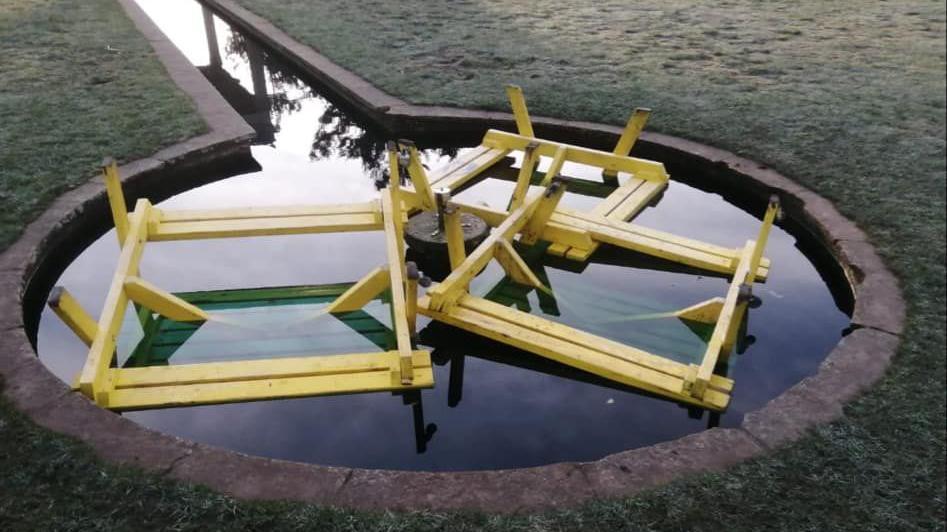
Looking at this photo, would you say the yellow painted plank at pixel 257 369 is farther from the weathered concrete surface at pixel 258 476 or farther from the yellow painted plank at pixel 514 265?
the yellow painted plank at pixel 514 265

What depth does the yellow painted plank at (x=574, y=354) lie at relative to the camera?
10.7 feet

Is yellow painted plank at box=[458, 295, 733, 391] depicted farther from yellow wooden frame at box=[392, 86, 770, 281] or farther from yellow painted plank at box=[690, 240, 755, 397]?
yellow wooden frame at box=[392, 86, 770, 281]

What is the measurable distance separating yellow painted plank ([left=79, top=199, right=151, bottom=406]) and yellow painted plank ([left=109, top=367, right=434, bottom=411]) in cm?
10

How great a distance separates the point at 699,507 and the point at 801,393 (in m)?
0.88

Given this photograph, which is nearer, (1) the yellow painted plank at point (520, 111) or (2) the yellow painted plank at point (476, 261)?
(2) the yellow painted plank at point (476, 261)

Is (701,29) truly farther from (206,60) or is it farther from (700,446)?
(700,446)

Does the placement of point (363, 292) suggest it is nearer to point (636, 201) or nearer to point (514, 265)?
point (514, 265)

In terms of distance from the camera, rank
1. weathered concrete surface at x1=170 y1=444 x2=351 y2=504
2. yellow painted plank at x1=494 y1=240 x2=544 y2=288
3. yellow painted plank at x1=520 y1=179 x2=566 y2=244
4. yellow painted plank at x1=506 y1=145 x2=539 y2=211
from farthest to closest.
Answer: yellow painted plank at x1=506 y1=145 x2=539 y2=211, yellow painted plank at x1=520 y1=179 x2=566 y2=244, yellow painted plank at x1=494 y1=240 x2=544 y2=288, weathered concrete surface at x1=170 y1=444 x2=351 y2=504

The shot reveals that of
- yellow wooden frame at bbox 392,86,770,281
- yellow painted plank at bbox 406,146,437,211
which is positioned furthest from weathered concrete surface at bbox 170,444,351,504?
yellow painted plank at bbox 406,146,437,211

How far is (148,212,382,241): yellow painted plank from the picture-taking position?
432 centimetres

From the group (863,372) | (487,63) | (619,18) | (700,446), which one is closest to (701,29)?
(619,18)

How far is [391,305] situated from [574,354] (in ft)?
3.80

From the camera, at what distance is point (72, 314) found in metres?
3.32

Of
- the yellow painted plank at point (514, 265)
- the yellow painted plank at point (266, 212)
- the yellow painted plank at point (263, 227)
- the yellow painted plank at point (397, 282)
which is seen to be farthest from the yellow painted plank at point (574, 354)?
the yellow painted plank at point (266, 212)
